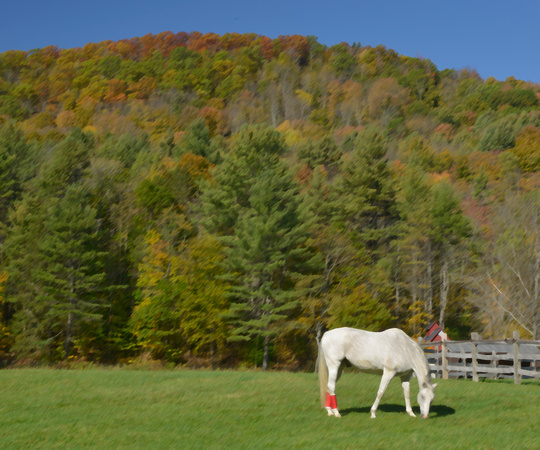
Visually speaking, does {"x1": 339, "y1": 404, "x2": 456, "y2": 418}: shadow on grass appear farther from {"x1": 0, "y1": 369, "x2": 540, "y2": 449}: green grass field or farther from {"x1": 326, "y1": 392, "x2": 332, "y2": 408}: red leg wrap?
{"x1": 326, "y1": 392, "x2": 332, "y2": 408}: red leg wrap

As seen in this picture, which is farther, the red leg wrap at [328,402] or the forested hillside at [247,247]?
the forested hillside at [247,247]

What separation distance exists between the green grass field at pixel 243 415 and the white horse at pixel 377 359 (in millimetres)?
406

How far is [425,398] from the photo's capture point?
436 inches

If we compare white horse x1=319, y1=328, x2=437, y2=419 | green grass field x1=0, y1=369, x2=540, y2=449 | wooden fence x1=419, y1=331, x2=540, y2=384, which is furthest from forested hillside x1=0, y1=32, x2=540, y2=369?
white horse x1=319, y1=328, x2=437, y2=419

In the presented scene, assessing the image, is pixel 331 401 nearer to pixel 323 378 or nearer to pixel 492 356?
pixel 323 378

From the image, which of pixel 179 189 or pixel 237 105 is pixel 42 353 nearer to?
pixel 179 189

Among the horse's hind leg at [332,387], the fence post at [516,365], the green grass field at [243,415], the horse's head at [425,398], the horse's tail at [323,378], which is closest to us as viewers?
the green grass field at [243,415]

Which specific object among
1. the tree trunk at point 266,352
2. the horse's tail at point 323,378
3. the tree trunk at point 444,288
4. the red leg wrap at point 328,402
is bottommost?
the tree trunk at point 266,352

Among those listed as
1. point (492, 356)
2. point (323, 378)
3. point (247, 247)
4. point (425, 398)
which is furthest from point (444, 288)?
point (425, 398)

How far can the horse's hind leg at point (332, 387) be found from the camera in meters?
11.4

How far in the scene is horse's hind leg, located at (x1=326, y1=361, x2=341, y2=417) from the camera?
11391 millimetres

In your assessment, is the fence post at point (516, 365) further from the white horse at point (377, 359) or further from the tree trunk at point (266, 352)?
the tree trunk at point (266, 352)

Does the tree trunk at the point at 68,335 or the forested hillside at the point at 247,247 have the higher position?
the forested hillside at the point at 247,247

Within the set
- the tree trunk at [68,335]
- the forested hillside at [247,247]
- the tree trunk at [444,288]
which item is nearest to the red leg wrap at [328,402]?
the forested hillside at [247,247]
